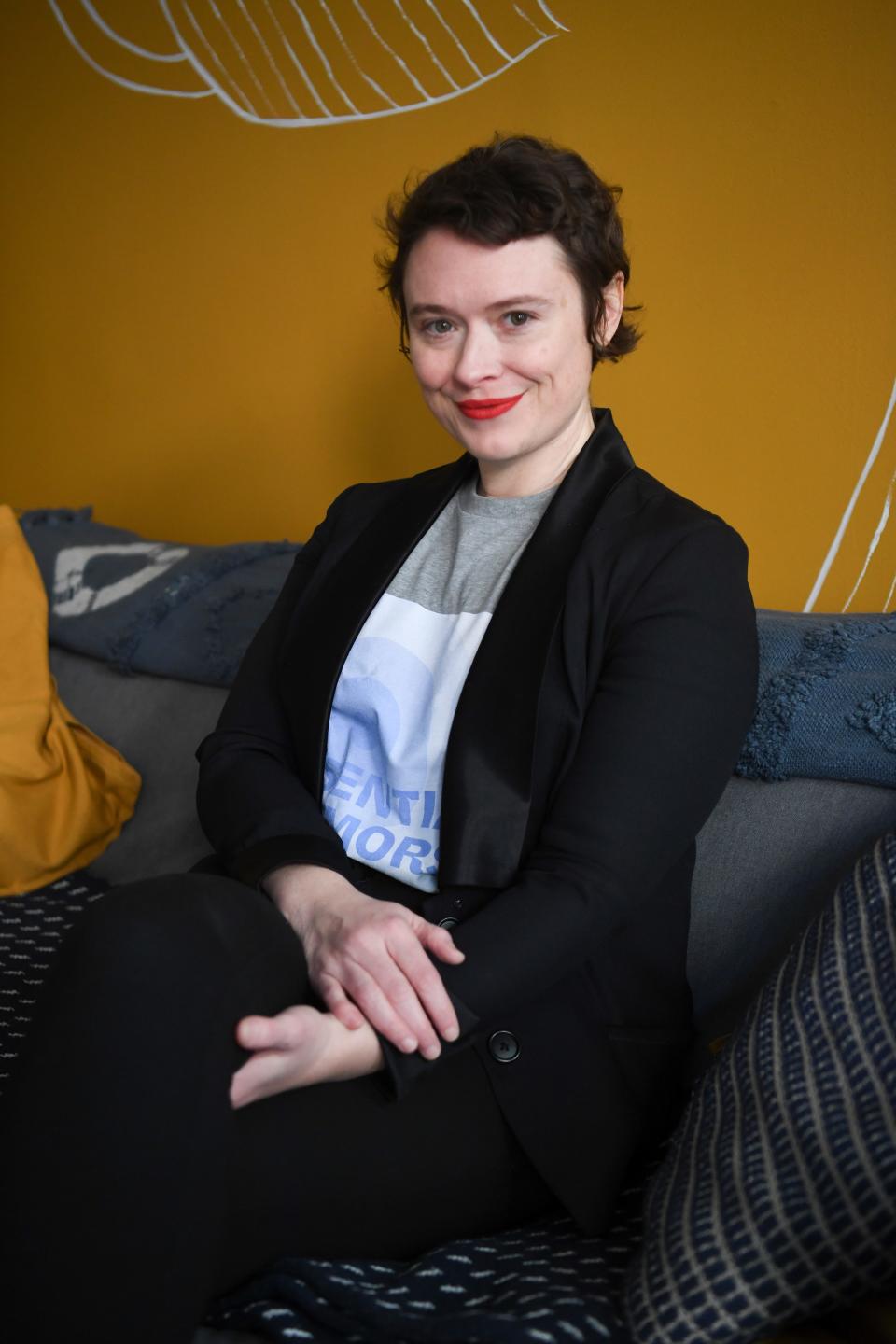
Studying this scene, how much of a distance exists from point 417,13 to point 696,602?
4.72 ft

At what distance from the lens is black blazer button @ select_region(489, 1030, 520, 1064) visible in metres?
1.06

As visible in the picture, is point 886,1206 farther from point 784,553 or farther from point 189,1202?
point 784,553

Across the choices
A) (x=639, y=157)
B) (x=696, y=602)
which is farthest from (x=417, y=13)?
(x=696, y=602)

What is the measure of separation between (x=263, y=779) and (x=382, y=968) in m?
0.37

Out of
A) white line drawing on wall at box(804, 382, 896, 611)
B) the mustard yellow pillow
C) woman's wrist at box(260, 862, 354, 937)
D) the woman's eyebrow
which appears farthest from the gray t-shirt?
the mustard yellow pillow

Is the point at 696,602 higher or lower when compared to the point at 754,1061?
higher

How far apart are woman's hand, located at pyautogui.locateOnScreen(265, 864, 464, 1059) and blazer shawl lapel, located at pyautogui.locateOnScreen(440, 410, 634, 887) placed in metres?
0.12

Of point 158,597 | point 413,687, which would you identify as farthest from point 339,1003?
point 158,597

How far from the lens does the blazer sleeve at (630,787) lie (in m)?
1.03

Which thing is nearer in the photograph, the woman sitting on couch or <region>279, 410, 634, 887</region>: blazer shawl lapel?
the woman sitting on couch

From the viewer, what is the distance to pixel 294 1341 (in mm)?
891

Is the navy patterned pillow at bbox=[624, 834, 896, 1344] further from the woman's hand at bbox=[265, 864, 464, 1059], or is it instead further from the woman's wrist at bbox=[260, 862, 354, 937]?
the woman's wrist at bbox=[260, 862, 354, 937]

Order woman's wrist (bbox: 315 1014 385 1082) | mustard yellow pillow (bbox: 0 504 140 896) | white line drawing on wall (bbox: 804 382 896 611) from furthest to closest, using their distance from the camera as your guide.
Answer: mustard yellow pillow (bbox: 0 504 140 896) < white line drawing on wall (bbox: 804 382 896 611) < woman's wrist (bbox: 315 1014 385 1082)

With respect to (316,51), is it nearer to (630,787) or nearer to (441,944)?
(630,787)
